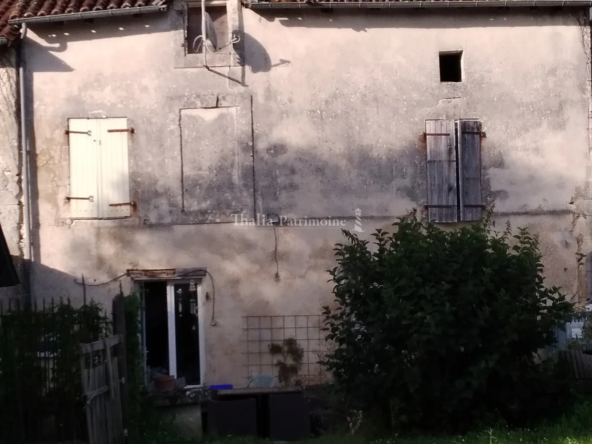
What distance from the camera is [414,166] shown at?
1419cm

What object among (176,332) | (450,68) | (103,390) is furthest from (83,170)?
(450,68)

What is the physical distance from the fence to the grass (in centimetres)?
110

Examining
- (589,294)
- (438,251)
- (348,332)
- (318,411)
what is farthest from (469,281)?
(589,294)

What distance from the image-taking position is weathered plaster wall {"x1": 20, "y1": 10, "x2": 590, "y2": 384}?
14.0 m

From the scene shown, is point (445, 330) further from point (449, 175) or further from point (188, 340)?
point (188, 340)

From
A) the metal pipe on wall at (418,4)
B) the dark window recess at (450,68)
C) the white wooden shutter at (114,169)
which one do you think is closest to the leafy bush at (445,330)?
the dark window recess at (450,68)

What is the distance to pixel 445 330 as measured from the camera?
33.9 ft

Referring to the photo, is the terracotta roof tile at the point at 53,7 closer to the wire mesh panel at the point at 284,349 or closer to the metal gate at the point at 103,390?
the wire mesh panel at the point at 284,349

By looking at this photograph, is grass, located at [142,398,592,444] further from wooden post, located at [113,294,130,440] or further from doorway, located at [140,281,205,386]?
doorway, located at [140,281,205,386]

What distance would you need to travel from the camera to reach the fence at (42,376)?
9.73 metres

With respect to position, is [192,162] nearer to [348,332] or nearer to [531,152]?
[348,332]

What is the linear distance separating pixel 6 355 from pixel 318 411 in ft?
16.7

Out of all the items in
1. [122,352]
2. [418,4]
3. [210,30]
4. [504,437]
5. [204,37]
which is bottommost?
[504,437]

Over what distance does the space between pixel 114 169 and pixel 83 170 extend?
50 centimetres
